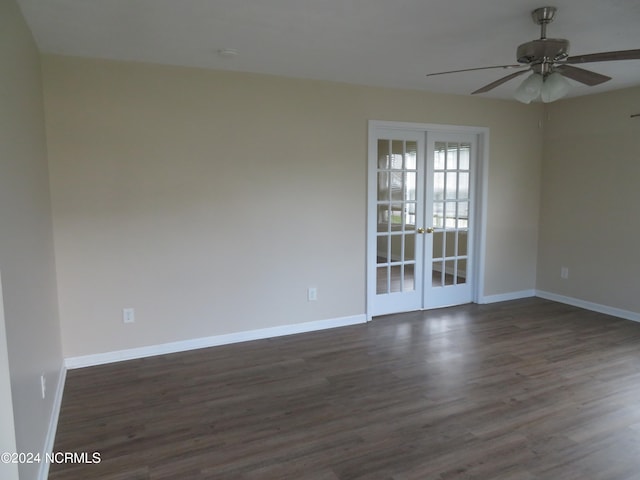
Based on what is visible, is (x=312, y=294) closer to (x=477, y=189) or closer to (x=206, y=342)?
(x=206, y=342)

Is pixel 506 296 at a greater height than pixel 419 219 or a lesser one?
lesser

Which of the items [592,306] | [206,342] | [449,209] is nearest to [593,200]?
[592,306]

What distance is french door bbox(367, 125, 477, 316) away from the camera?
15.4ft

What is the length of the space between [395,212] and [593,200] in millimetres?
2325

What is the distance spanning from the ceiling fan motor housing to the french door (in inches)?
83.2

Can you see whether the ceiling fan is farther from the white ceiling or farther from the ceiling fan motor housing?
the white ceiling

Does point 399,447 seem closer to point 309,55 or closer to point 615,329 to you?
point 309,55

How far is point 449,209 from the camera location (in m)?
5.15

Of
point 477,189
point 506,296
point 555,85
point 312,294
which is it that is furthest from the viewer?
point 506,296

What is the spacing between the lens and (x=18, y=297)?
192cm

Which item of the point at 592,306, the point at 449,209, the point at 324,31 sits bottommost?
the point at 592,306

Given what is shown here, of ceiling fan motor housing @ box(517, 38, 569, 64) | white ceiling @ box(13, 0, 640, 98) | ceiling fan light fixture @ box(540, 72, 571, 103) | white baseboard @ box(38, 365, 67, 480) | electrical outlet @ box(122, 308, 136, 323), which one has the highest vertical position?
white ceiling @ box(13, 0, 640, 98)

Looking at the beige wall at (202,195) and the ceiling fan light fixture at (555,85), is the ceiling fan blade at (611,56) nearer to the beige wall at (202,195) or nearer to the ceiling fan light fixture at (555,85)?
the ceiling fan light fixture at (555,85)

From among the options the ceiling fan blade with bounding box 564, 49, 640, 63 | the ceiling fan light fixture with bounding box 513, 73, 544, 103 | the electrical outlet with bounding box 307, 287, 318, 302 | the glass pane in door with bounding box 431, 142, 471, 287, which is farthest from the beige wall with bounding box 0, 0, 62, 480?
the glass pane in door with bounding box 431, 142, 471, 287
